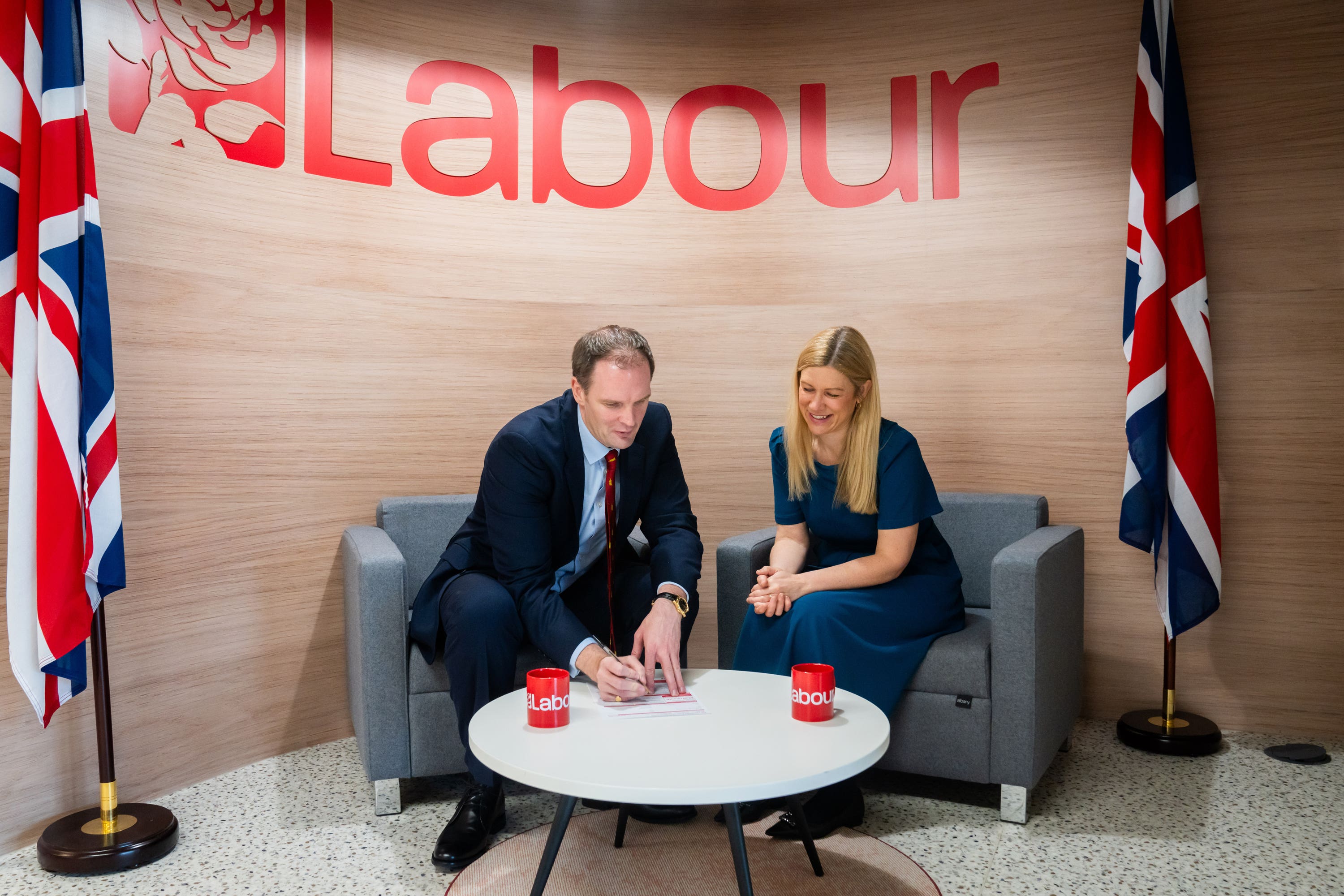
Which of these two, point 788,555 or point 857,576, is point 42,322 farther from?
point 857,576

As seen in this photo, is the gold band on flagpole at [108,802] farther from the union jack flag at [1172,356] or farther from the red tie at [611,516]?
the union jack flag at [1172,356]

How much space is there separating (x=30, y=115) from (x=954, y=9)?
107 inches

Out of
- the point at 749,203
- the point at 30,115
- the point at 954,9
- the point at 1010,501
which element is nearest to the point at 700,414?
the point at 749,203

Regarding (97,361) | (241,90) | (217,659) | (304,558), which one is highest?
(241,90)

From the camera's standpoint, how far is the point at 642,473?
2.44 m

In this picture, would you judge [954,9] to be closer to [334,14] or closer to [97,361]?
[334,14]

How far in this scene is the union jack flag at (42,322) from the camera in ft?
6.54

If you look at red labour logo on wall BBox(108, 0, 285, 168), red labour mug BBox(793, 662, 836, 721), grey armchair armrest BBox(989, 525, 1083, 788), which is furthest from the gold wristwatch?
red labour logo on wall BBox(108, 0, 285, 168)

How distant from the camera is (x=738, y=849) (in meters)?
1.50

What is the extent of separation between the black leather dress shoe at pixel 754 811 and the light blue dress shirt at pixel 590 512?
0.58 metres

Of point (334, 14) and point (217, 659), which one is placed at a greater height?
point (334, 14)

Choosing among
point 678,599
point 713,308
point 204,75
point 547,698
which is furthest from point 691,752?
point 204,75

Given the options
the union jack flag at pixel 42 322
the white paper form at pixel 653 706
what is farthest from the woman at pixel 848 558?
the union jack flag at pixel 42 322

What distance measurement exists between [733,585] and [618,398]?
0.75 meters
